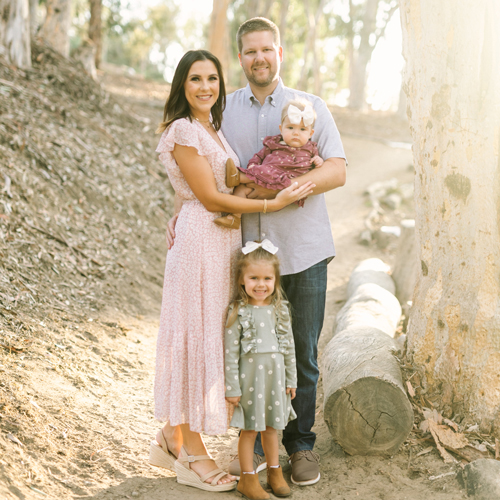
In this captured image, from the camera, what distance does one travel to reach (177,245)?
307 cm

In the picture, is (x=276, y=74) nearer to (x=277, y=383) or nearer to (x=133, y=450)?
(x=277, y=383)

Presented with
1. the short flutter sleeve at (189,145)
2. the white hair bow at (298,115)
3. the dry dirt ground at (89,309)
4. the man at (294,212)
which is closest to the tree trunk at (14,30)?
the dry dirt ground at (89,309)

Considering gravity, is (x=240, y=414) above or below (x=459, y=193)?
below

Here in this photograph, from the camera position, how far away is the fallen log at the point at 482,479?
9.59 ft

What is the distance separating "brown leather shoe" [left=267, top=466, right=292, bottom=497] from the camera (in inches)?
124

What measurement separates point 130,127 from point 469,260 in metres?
7.47

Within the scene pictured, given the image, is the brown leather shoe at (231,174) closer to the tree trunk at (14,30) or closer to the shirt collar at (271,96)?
the shirt collar at (271,96)

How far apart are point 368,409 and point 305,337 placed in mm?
589

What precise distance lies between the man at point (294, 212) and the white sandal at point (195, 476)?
0.17 meters

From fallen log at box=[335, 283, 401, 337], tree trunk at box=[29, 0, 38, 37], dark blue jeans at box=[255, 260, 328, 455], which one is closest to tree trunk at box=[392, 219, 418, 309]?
fallen log at box=[335, 283, 401, 337]

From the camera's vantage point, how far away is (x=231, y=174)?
9.77 ft

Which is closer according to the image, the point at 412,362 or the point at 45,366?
the point at 412,362

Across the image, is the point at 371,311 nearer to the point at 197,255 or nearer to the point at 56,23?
the point at 197,255

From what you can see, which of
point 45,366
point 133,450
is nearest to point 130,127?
point 45,366
